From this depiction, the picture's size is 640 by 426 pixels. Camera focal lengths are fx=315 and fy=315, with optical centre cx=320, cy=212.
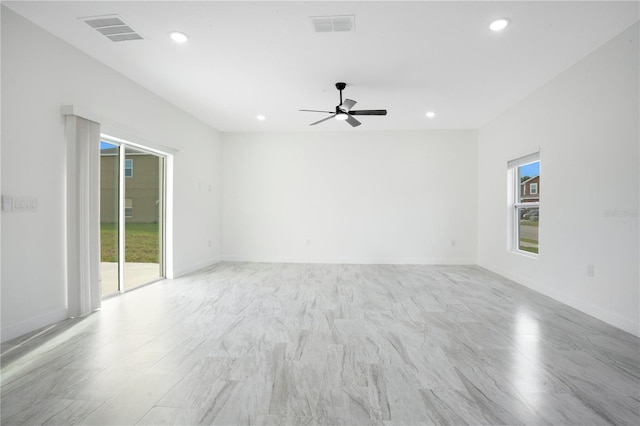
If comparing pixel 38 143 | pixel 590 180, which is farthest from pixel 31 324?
pixel 590 180

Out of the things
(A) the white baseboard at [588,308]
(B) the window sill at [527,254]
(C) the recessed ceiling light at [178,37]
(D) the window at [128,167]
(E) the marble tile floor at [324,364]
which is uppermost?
(C) the recessed ceiling light at [178,37]

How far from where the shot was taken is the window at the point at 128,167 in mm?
4242

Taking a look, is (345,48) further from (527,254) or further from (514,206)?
(527,254)

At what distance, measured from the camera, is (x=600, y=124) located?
329cm

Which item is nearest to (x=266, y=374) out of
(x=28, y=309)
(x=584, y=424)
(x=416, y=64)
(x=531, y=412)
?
(x=531, y=412)

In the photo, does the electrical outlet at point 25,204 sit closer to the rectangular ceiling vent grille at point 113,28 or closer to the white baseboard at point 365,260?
the rectangular ceiling vent grille at point 113,28

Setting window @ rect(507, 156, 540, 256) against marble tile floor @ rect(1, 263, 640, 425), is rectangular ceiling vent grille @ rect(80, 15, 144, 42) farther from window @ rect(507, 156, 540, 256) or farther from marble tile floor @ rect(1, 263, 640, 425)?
window @ rect(507, 156, 540, 256)

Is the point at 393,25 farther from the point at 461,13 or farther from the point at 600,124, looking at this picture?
the point at 600,124

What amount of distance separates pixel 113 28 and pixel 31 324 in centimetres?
279

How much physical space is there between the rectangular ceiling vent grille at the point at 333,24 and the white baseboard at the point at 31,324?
367 cm

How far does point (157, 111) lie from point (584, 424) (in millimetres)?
5500

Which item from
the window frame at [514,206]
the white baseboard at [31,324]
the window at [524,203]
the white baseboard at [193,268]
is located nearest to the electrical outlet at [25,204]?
the white baseboard at [31,324]

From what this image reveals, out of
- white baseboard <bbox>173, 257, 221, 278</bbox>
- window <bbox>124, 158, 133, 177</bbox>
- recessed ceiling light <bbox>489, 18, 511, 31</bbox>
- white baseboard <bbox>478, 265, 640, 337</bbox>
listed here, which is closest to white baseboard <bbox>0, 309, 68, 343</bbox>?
window <bbox>124, 158, 133, 177</bbox>

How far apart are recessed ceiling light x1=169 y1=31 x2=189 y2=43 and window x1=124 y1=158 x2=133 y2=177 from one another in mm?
1946
